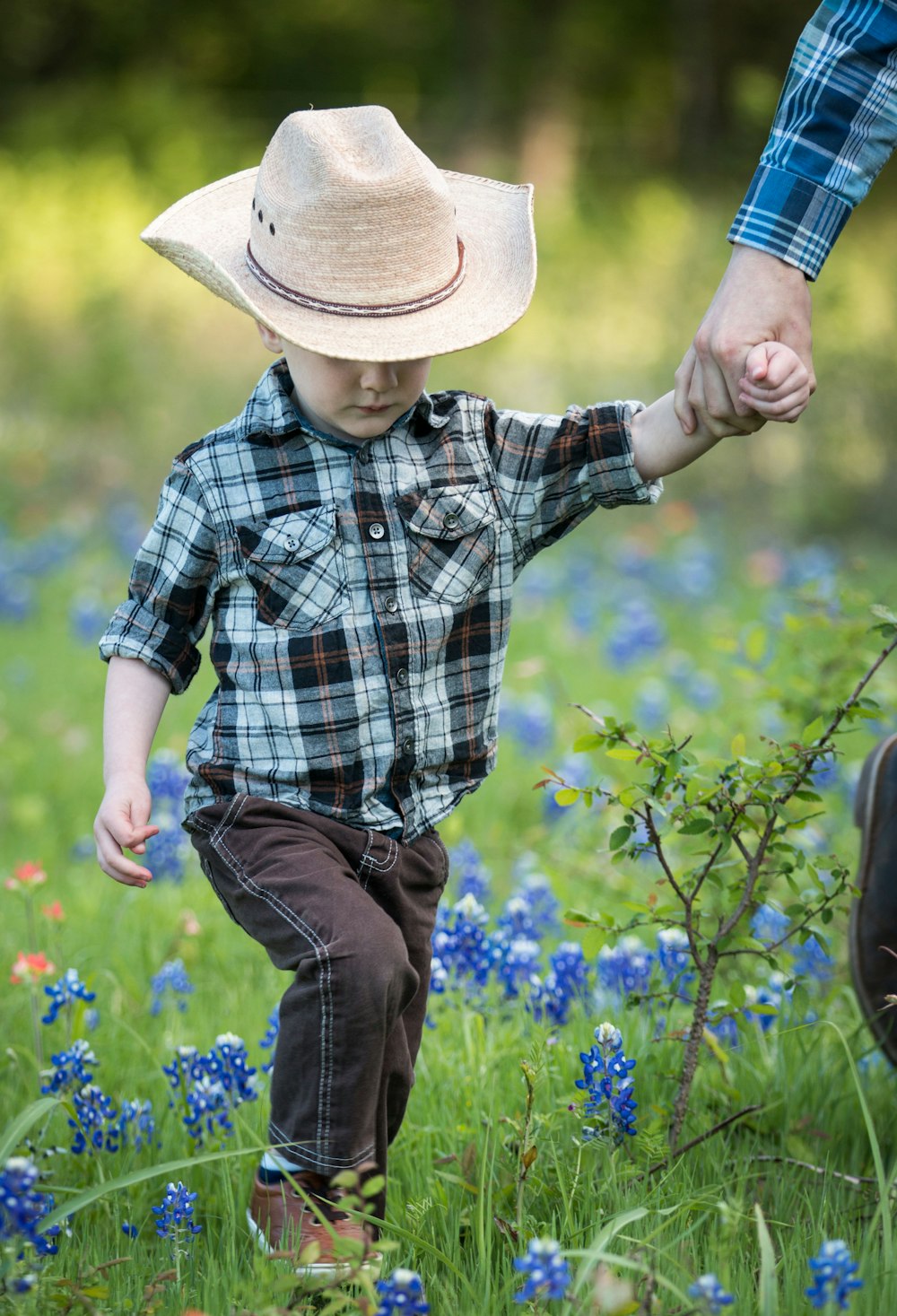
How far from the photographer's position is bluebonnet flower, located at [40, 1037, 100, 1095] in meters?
2.31

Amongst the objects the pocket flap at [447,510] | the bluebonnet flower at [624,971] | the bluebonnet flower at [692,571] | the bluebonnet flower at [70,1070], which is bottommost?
the bluebonnet flower at [70,1070]

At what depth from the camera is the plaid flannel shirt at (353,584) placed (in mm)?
2100

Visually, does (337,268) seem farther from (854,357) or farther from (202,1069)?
(854,357)

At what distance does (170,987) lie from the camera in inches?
120

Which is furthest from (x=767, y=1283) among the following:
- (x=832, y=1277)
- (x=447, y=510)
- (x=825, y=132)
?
(x=825, y=132)

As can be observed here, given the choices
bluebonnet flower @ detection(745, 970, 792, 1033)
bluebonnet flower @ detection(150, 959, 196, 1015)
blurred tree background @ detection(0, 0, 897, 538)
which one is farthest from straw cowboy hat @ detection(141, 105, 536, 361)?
blurred tree background @ detection(0, 0, 897, 538)

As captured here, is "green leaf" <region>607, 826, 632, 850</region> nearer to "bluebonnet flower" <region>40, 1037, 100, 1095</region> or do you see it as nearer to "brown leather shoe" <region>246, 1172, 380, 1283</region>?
"brown leather shoe" <region>246, 1172, 380, 1283</region>

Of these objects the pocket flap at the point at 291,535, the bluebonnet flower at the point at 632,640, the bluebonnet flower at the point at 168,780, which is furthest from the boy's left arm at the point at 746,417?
the bluebonnet flower at the point at 632,640

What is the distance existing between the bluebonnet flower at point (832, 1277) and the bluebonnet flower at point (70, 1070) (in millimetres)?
1250

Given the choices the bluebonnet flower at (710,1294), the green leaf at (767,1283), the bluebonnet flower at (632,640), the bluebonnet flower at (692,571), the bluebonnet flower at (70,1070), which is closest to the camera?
the bluebonnet flower at (710,1294)

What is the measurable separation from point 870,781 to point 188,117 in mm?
19560

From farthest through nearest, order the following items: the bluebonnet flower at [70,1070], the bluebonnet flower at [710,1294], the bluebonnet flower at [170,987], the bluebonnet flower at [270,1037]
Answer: the bluebonnet flower at [170,987] < the bluebonnet flower at [270,1037] < the bluebonnet flower at [70,1070] < the bluebonnet flower at [710,1294]

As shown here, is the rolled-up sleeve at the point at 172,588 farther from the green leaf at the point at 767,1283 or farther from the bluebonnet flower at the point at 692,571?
the bluebonnet flower at the point at 692,571

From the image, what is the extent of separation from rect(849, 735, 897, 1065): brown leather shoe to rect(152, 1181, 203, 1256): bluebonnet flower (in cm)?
120
